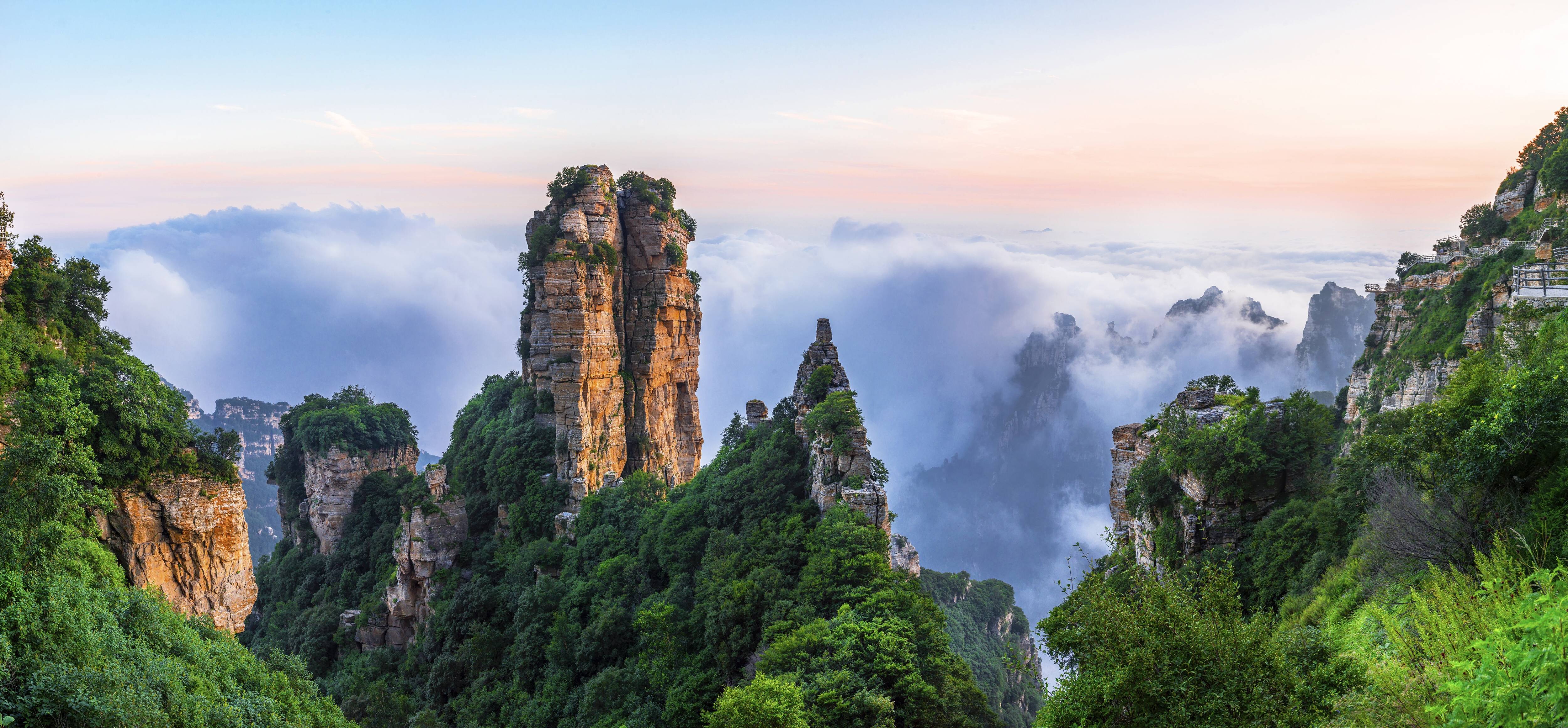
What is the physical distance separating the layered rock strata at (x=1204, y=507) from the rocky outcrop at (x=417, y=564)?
40774 millimetres

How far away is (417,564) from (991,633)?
62.9m

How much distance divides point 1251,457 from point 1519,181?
50352 mm

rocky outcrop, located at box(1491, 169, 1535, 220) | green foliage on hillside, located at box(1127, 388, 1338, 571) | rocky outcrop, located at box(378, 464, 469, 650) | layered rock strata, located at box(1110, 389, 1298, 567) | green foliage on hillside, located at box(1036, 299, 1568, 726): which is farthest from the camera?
rocky outcrop, located at box(1491, 169, 1535, 220)

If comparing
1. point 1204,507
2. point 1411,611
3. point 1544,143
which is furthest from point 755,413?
point 1544,143

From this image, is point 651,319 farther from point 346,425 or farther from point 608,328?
point 346,425

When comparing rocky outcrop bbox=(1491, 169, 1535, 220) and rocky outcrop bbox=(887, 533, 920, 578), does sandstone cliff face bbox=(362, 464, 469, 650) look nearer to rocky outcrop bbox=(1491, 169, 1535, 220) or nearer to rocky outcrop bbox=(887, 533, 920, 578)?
rocky outcrop bbox=(887, 533, 920, 578)

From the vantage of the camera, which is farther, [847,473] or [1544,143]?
[1544,143]

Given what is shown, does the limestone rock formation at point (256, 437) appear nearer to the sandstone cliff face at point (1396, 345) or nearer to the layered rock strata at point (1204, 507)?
the layered rock strata at point (1204, 507)

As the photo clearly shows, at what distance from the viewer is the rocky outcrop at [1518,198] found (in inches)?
2050

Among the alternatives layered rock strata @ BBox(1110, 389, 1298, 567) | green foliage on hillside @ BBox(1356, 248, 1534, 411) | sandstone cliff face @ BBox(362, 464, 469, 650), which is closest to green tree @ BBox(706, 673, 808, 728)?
layered rock strata @ BBox(1110, 389, 1298, 567)

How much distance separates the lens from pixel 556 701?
117 ft

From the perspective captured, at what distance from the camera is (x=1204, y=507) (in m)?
26.4

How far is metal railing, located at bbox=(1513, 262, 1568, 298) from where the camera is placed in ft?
93.9

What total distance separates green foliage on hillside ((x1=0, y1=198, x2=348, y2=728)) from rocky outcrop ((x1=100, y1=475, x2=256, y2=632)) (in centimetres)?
70
